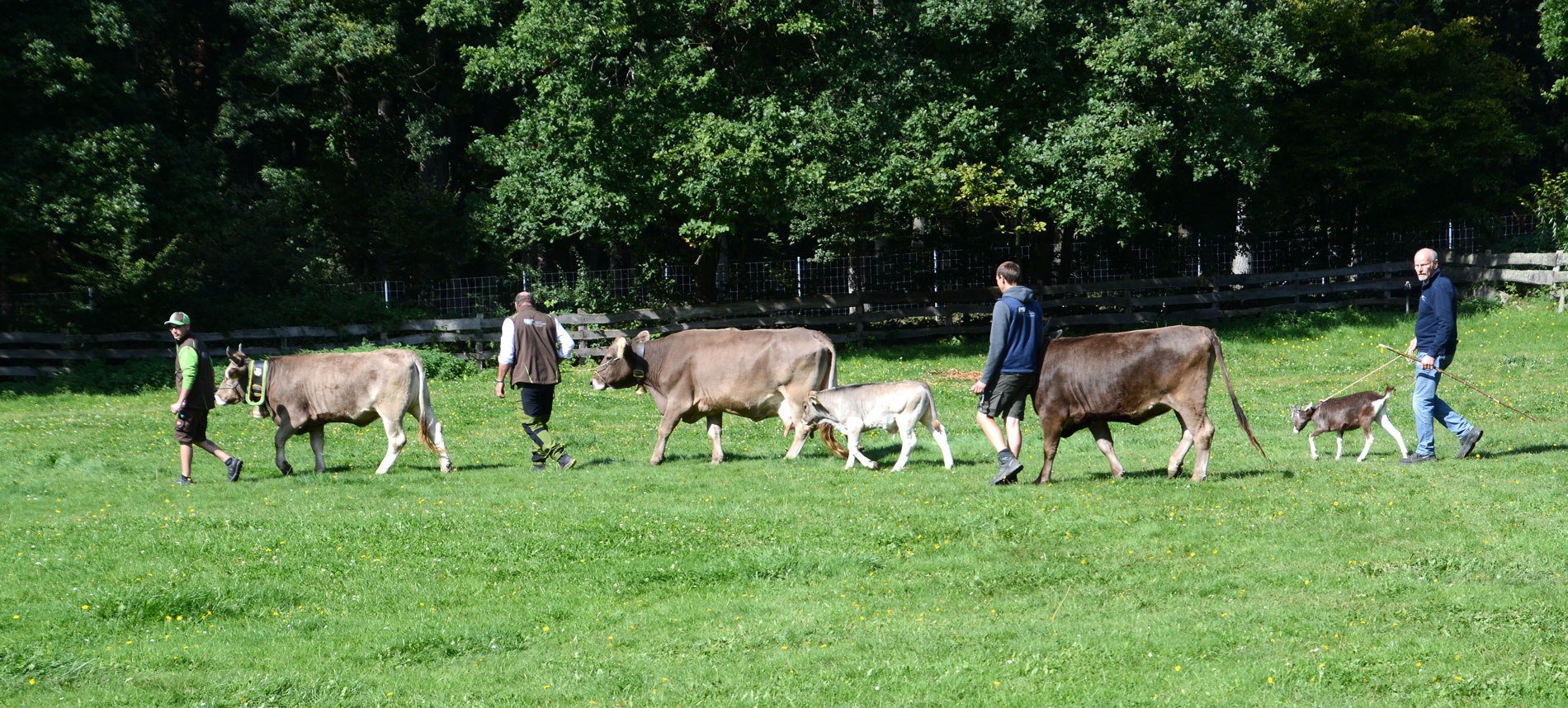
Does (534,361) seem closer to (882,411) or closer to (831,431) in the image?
(831,431)

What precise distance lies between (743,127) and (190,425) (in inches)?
599

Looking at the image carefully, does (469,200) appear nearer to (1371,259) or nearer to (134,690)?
(1371,259)

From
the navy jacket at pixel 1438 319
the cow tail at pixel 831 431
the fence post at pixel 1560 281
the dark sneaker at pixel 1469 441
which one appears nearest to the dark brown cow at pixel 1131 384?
the navy jacket at pixel 1438 319

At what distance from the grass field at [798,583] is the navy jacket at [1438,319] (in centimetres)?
130

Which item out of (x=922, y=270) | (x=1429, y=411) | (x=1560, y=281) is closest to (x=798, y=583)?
(x=1429, y=411)

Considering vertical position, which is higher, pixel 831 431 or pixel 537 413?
pixel 537 413

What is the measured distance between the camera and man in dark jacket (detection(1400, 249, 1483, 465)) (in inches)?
525

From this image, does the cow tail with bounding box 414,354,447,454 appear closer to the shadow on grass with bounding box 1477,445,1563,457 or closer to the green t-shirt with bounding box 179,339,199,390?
the green t-shirt with bounding box 179,339,199,390

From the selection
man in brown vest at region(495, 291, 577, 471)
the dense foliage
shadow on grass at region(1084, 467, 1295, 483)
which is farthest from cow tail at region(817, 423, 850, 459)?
the dense foliage

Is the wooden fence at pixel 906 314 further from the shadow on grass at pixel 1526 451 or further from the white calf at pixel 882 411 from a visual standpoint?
the shadow on grass at pixel 1526 451

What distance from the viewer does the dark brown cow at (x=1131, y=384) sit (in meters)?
12.8

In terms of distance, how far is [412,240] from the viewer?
35156mm

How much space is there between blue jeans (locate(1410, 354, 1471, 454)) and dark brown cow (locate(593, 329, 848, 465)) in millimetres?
6574

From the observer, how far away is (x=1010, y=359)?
1273cm
